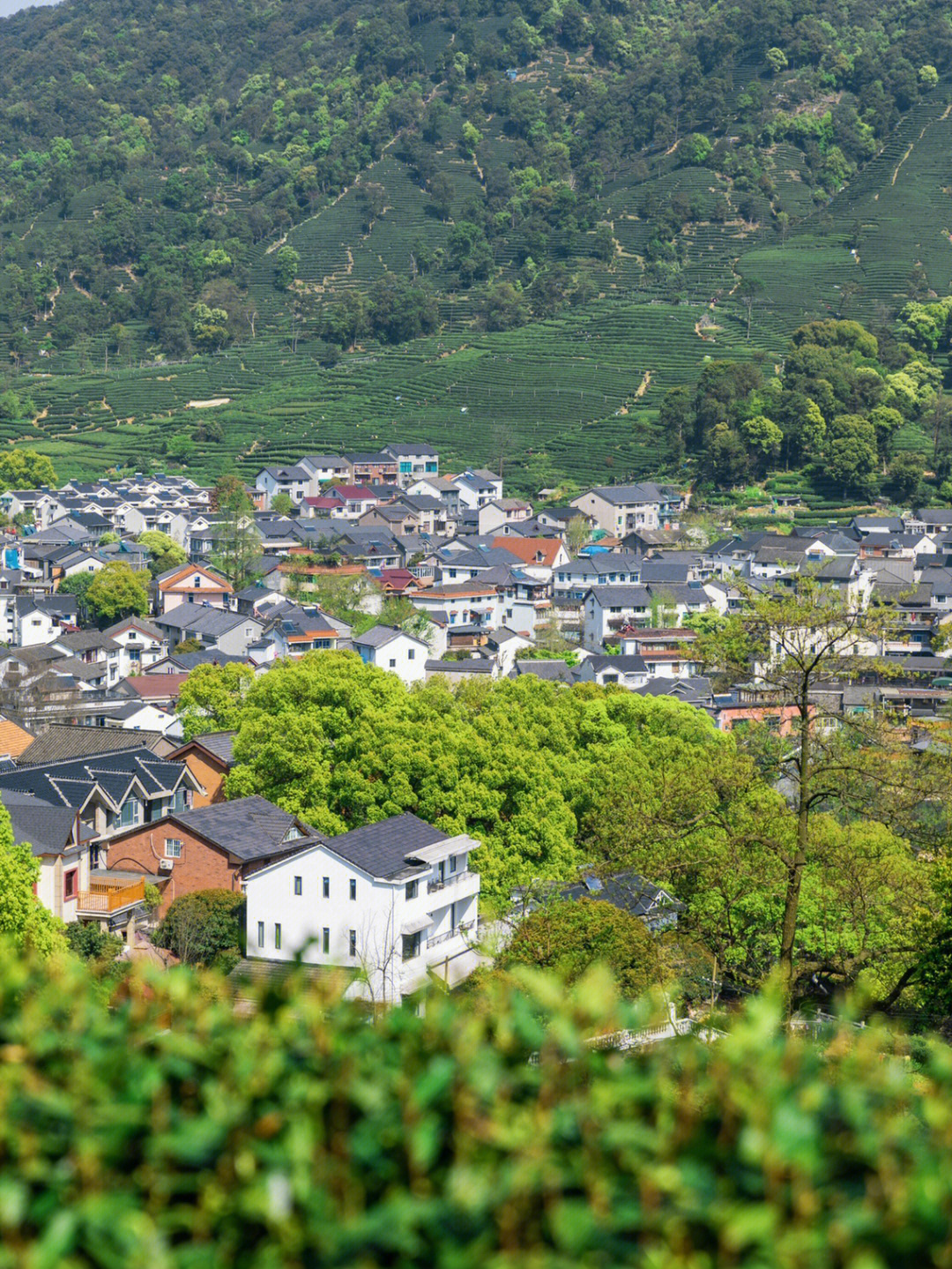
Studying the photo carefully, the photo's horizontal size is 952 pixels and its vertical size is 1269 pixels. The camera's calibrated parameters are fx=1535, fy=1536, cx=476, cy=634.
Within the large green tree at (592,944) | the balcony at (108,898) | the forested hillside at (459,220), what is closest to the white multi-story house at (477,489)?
the forested hillside at (459,220)

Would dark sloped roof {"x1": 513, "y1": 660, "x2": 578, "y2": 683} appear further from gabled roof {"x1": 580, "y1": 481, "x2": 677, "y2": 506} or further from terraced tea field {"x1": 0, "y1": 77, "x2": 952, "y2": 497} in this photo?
terraced tea field {"x1": 0, "y1": 77, "x2": 952, "y2": 497}

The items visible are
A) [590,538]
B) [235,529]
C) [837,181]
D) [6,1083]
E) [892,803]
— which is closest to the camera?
[6,1083]

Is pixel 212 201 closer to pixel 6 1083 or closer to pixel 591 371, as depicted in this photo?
pixel 591 371

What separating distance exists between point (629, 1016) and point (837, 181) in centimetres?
11715

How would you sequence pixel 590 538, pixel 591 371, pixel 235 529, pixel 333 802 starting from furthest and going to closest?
pixel 591 371
pixel 590 538
pixel 235 529
pixel 333 802

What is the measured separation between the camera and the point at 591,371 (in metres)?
86.9

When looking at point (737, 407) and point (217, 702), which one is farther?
point (737, 407)

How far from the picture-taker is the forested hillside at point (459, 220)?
86.2 metres

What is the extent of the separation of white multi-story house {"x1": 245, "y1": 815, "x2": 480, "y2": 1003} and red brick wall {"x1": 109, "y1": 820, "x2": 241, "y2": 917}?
8.14 feet

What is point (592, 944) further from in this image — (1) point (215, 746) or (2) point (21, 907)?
(1) point (215, 746)

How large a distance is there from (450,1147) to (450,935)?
1803 cm

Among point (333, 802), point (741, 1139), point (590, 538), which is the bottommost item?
point (590, 538)

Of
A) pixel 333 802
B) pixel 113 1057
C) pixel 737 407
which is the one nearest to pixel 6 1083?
pixel 113 1057

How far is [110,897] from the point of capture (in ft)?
75.0
